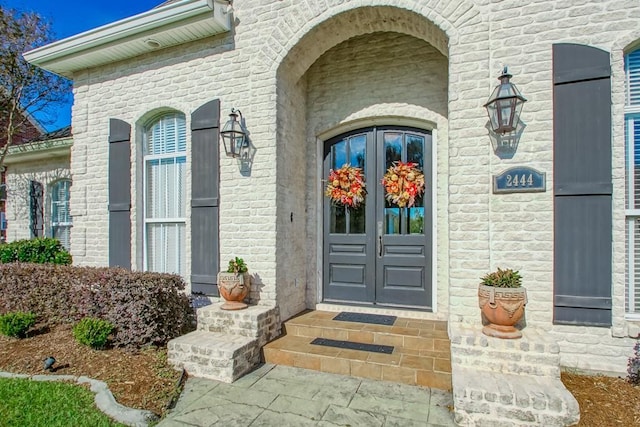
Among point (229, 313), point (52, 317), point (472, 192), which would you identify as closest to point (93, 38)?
point (52, 317)

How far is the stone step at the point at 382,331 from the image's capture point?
368 centimetres

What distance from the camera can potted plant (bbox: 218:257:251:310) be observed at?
12.9 feet

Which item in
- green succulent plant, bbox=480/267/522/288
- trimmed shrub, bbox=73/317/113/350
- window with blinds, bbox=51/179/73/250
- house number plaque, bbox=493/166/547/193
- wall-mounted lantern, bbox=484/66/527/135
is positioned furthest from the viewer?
window with blinds, bbox=51/179/73/250

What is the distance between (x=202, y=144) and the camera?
4.64 metres

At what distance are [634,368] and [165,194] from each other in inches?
233

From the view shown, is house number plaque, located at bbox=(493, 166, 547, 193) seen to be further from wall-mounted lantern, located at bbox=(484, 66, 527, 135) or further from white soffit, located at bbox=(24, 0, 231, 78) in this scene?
white soffit, located at bbox=(24, 0, 231, 78)

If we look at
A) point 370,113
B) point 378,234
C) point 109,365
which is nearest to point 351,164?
point 370,113

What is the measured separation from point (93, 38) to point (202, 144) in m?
2.26

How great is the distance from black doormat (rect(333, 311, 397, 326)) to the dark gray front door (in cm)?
25

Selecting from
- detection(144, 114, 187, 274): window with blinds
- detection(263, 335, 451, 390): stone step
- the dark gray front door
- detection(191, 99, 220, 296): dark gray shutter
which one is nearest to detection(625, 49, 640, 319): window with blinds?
detection(263, 335, 451, 390): stone step

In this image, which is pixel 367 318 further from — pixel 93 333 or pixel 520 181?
pixel 93 333

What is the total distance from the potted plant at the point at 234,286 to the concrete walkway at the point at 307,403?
33.4 inches

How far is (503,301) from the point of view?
292cm

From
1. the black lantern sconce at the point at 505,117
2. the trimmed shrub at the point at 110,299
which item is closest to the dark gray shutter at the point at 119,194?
the trimmed shrub at the point at 110,299
